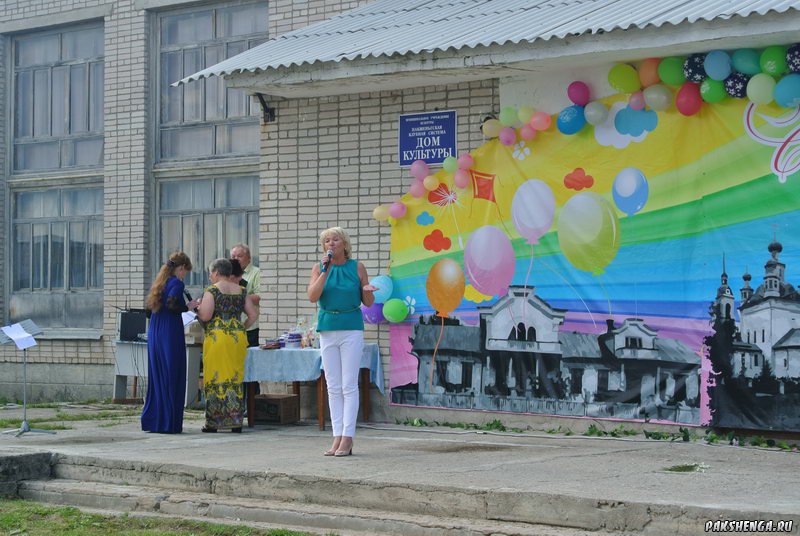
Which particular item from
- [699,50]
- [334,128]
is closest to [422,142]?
[334,128]

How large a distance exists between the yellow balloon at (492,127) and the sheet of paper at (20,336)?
4.70 m

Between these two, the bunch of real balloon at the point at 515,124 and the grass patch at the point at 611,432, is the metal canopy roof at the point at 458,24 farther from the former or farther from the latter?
the grass patch at the point at 611,432

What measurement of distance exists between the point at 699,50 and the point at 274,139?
182 inches

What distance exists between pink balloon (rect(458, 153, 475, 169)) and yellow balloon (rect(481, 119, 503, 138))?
29cm

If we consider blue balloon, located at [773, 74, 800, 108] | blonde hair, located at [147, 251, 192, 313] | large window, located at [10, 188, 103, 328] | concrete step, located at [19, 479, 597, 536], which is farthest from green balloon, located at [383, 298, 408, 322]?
large window, located at [10, 188, 103, 328]

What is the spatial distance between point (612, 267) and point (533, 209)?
93cm

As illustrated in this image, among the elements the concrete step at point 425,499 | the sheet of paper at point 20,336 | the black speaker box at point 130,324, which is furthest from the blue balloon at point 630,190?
the black speaker box at point 130,324

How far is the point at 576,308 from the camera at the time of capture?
10648mm

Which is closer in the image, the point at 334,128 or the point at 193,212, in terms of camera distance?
the point at 334,128

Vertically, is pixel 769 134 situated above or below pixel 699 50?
below

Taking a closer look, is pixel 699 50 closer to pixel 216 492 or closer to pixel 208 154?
pixel 216 492

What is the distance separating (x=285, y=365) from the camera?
11.4 m

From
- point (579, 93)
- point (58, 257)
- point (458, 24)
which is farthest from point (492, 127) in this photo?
point (58, 257)

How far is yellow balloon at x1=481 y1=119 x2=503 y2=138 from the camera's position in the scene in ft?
36.3
